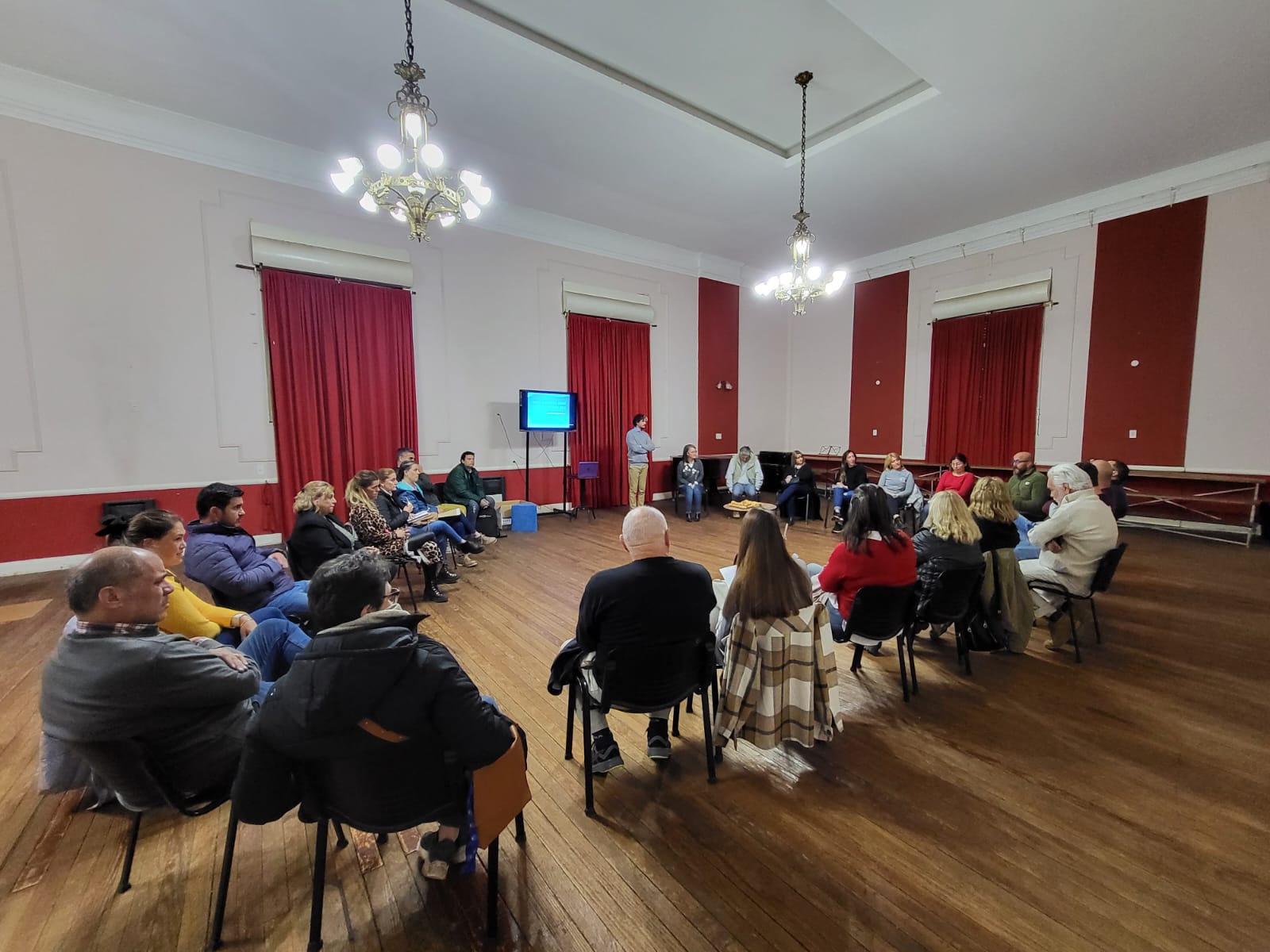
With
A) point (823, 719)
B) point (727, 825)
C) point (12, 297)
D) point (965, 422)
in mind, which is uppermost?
point (12, 297)

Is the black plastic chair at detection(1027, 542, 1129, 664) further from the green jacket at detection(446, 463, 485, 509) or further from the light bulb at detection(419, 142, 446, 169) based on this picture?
the green jacket at detection(446, 463, 485, 509)

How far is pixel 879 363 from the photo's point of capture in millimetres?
8633

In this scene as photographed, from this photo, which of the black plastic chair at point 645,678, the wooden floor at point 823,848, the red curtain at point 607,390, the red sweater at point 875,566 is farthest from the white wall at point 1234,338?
the black plastic chair at point 645,678

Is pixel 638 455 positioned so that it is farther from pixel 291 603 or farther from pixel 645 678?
pixel 645 678

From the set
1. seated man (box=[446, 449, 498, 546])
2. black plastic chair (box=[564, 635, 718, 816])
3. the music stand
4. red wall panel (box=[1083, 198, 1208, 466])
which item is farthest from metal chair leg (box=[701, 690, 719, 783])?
red wall panel (box=[1083, 198, 1208, 466])

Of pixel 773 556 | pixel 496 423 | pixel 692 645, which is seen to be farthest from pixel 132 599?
pixel 496 423

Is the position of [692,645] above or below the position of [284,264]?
below

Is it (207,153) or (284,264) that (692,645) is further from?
(207,153)

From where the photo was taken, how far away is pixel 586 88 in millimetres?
4137

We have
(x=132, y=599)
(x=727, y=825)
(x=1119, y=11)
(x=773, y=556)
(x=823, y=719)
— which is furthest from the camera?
(x=1119, y=11)

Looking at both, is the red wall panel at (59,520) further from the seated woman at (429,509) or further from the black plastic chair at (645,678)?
the black plastic chair at (645,678)

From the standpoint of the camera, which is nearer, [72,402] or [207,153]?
[72,402]

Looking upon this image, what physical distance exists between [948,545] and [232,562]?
3445 millimetres

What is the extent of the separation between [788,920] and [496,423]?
6.19 metres
